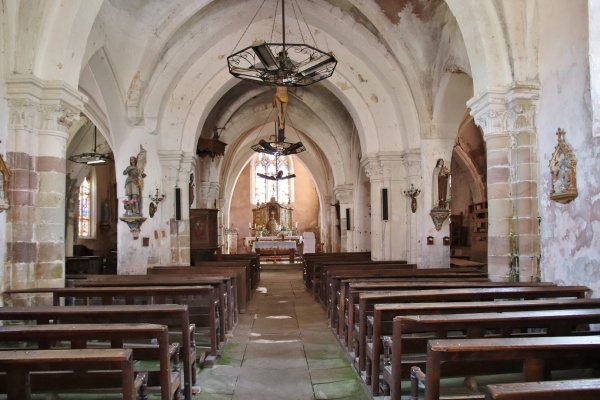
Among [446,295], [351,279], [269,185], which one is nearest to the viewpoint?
[446,295]

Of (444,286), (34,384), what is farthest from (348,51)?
(34,384)

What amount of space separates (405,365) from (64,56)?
6.05 metres

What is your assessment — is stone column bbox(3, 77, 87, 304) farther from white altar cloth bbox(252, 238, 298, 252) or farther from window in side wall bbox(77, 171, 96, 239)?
white altar cloth bbox(252, 238, 298, 252)

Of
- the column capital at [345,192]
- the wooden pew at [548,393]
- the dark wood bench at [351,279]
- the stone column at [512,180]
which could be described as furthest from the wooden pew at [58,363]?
the column capital at [345,192]

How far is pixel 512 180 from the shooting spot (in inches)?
287

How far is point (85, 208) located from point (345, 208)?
10.1 metres

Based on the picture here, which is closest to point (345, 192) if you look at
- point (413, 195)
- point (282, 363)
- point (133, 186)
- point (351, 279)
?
point (413, 195)

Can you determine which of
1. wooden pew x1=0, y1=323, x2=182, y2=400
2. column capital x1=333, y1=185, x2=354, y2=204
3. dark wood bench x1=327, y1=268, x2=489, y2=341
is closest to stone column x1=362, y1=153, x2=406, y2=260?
dark wood bench x1=327, y1=268, x2=489, y2=341

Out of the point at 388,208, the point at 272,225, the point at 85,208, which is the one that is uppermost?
the point at 85,208

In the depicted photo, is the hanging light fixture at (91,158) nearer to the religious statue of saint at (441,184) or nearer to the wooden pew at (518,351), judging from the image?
the religious statue of saint at (441,184)

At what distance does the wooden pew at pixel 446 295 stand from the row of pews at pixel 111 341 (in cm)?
168

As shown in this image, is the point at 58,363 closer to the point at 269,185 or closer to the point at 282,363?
the point at 282,363

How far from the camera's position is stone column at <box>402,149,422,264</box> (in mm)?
12008

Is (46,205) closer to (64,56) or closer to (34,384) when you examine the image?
(64,56)
